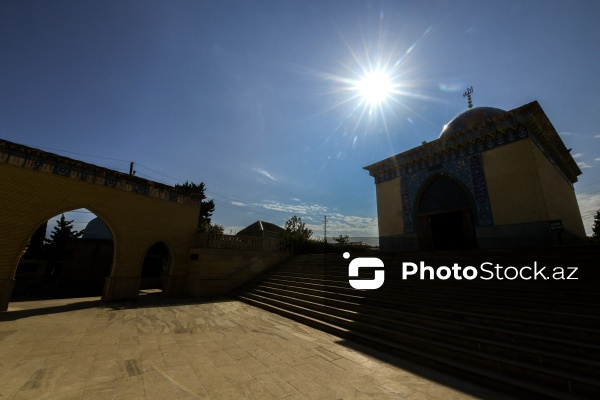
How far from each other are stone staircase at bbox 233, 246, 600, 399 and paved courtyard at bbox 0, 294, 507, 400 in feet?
1.75

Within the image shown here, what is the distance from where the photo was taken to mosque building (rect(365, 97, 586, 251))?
10.5 metres

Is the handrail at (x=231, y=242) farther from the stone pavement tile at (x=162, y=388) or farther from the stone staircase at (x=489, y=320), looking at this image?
the stone pavement tile at (x=162, y=388)

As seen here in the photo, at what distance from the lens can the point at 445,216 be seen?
13336 mm

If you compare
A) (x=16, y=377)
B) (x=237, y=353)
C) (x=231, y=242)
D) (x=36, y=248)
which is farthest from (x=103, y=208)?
(x=36, y=248)

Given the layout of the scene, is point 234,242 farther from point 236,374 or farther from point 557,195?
point 557,195

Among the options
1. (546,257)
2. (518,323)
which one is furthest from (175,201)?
(546,257)

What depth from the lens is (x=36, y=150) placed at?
882 cm

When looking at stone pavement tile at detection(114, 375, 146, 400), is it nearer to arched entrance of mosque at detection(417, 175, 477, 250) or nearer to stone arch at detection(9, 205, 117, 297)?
arched entrance of mosque at detection(417, 175, 477, 250)

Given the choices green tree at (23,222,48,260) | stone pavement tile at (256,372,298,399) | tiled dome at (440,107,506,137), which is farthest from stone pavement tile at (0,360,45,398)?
green tree at (23,222,48,260)

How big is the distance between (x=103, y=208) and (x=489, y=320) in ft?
42.8

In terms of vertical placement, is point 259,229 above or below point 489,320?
above

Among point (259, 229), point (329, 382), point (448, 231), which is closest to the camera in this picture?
point (329, 382)

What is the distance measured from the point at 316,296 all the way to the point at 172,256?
301 inches

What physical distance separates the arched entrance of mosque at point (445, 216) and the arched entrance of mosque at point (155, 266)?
54.8 ft
